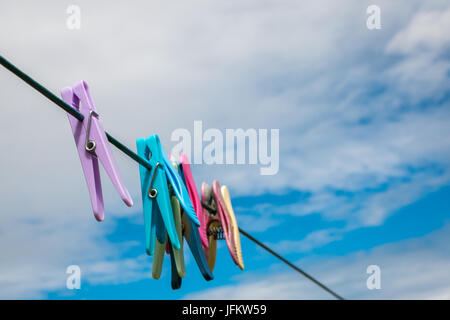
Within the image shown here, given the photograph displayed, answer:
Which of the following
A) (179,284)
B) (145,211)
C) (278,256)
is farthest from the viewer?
(278,256)

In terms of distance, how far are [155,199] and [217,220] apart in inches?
49.4

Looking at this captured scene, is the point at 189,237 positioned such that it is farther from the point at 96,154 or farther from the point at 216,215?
the point at 96,154

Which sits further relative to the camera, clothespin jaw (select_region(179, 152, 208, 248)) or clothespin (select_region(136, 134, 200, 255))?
clothespin jaw (select_region(179, 152, 208, 248))

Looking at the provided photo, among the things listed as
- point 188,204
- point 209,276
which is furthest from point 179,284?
point 188,204

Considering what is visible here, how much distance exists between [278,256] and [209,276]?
1.34 m

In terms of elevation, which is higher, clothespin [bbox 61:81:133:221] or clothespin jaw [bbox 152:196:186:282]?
clothespin [bbox 61:81:133:221]

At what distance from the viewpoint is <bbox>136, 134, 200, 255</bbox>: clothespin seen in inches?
161

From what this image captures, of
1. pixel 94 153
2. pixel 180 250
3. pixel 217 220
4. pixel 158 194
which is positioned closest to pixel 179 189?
pixel 158 194

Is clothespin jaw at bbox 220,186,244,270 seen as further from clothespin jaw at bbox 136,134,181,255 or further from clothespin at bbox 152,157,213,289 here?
clothespin jaw at bbox 136,134,181,255

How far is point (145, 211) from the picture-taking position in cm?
415

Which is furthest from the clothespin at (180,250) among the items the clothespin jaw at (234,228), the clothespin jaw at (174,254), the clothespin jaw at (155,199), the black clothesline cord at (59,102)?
the clothespin jaw at (234,228)

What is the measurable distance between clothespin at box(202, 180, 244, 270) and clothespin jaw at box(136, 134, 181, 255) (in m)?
1.04

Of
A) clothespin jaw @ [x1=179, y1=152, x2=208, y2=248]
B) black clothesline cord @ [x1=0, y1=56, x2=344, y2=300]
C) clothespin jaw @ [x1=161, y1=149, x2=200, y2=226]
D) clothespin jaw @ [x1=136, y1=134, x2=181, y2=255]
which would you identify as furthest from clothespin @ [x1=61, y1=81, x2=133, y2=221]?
clothespin jaw @ [x1=179, y1=152, x2=208, y2=248]

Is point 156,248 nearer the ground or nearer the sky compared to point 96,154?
nearer the ground
